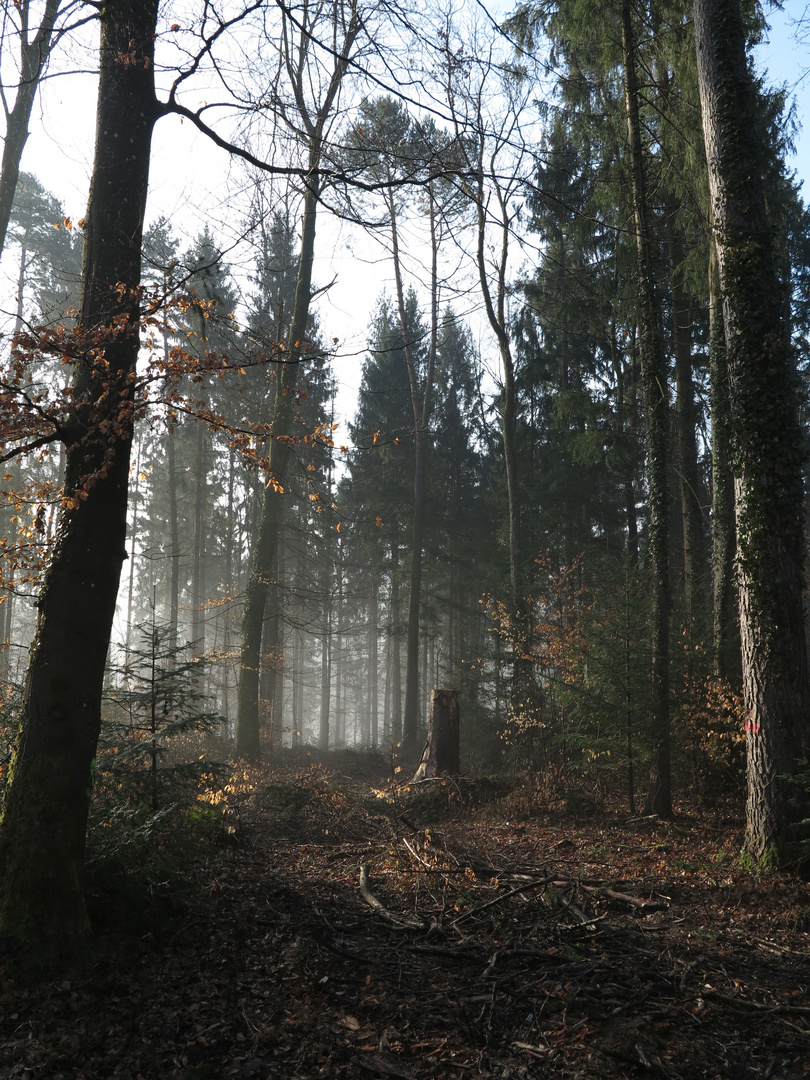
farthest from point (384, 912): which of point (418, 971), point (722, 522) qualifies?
point (722, 522)

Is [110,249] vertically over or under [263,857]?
over

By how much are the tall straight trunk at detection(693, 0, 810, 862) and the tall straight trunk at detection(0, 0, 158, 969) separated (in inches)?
226

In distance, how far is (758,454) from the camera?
660 cm

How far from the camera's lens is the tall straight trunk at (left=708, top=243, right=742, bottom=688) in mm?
10211

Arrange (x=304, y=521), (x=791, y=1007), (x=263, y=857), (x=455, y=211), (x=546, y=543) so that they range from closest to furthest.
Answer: (x=791, y=1007) < (x=455, y=211) < (x=263, y=857) < (x=546, y=543) < (x=304, y=521)

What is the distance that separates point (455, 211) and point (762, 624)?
4.97m

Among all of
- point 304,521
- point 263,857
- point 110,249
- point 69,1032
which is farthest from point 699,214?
point 304,521

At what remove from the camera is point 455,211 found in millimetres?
6199

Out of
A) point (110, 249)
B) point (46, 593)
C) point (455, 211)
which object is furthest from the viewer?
point (455, 211)

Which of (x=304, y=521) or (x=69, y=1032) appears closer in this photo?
(x=69, y=1032)

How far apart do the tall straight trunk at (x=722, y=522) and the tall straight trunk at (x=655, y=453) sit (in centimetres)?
108

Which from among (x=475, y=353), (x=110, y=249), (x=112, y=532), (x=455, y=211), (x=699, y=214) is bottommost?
(x=112, y=532)

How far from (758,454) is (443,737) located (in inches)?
283

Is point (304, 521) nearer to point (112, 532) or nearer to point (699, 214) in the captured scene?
point (699, 214)
